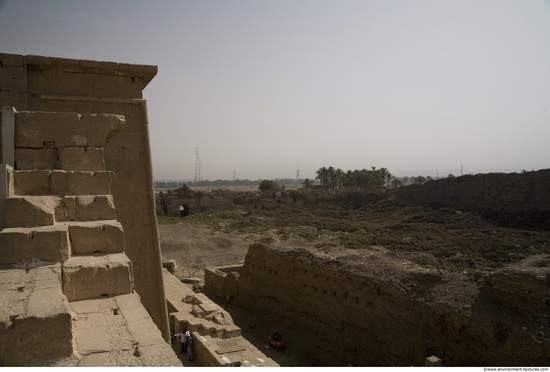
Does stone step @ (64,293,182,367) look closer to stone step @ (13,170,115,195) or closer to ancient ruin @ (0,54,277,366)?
ancient ruin @ (0,54,277,366)

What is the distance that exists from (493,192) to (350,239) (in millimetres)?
12618

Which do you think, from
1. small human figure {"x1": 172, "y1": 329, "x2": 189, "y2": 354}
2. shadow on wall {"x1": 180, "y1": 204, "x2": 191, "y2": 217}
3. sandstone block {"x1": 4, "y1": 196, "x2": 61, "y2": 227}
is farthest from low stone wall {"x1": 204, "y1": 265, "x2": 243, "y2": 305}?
shadow on wall {"x1": 180, "y1": 204, "x2": 191, "y2": 217}

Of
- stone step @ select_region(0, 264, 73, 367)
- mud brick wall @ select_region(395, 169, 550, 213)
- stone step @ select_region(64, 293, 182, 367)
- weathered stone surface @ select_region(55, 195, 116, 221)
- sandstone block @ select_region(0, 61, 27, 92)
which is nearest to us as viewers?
stone step @ select_region(0, 264, 73, 367)

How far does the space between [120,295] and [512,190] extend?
1162 inches

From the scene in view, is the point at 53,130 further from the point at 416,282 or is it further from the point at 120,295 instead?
the point at 416,282

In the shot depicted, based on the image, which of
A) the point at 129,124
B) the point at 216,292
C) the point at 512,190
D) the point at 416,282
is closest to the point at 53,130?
the point at 129,124

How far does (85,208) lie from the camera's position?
4609 mm

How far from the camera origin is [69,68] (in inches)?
341

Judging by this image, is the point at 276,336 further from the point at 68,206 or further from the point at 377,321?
the point at 68,206

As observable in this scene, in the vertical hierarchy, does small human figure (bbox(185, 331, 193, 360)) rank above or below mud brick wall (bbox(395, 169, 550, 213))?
below

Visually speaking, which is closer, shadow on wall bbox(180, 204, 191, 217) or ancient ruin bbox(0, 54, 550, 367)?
ancient ruin bbox(0, 54, 550, 367)

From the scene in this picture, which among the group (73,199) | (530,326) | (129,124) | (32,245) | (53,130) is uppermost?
(129,124)

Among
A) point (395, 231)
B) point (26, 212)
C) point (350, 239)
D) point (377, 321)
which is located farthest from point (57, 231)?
point (395, 231)

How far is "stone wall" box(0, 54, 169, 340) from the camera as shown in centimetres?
855
